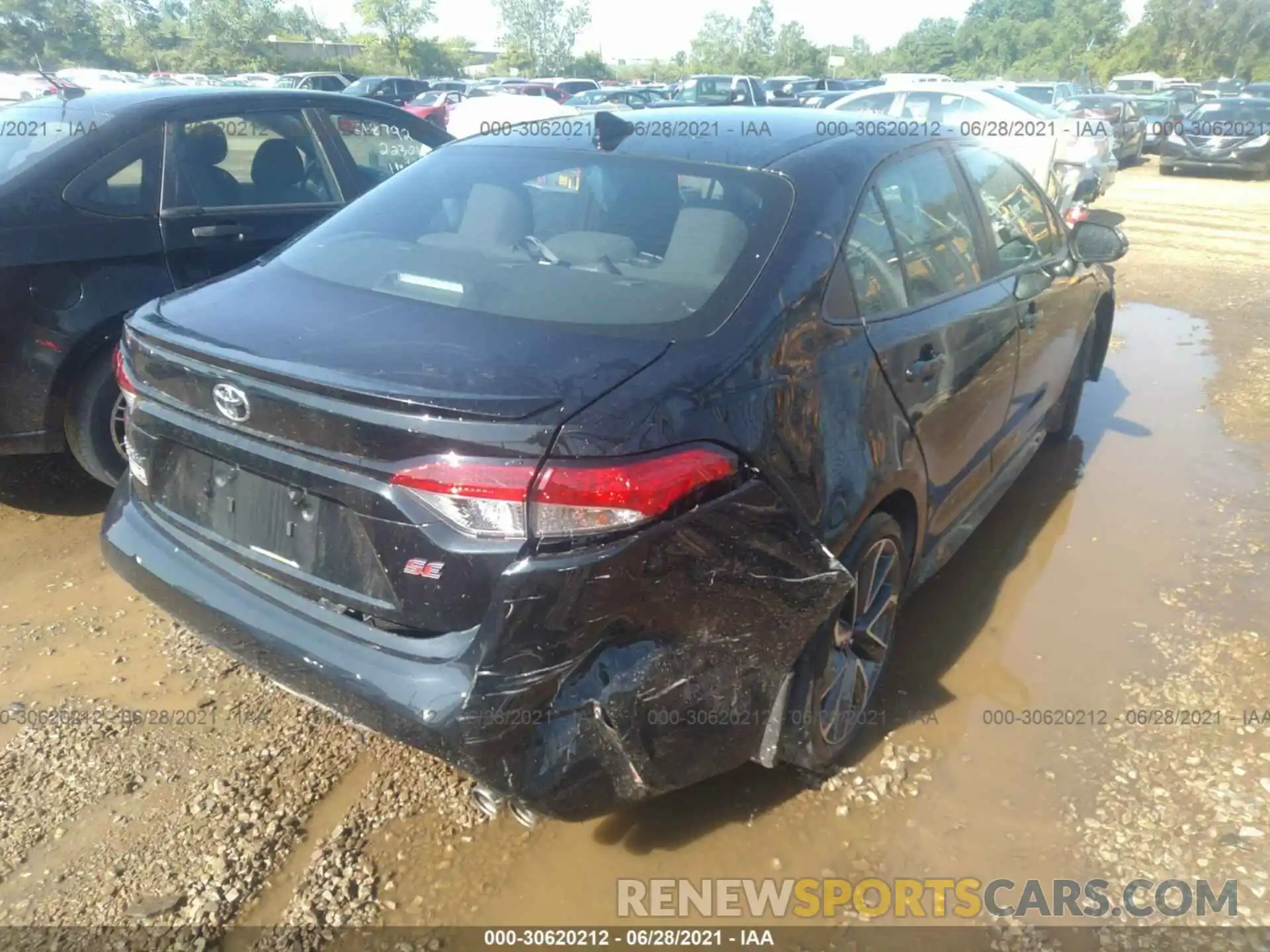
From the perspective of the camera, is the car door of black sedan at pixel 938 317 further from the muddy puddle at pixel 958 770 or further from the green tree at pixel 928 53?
the green tree at pixel 928 53

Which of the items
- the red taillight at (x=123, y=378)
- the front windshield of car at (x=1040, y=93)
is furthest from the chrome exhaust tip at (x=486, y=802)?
the front windshield of car at (x=1040, y=93)

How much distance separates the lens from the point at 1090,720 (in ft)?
9.73

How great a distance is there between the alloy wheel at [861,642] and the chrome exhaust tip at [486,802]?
851 mm

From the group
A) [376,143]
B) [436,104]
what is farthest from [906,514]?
[436,104]

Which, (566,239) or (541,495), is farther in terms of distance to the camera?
(566,239)

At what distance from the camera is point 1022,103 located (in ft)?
41.3

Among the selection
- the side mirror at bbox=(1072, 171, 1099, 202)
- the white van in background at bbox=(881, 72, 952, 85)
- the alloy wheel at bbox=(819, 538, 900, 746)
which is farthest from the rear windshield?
the white van in background at bbox=(881, 72, 952, 85)

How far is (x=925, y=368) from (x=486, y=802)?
1665mm

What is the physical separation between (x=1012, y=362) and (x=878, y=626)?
120 centimetres

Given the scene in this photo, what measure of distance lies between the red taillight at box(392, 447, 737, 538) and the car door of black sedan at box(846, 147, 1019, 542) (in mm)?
987

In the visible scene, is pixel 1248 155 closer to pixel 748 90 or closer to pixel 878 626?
pixel 748 90

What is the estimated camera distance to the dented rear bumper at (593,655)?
1.84m

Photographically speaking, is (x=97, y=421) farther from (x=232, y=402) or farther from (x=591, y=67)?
(x=591, y=67)

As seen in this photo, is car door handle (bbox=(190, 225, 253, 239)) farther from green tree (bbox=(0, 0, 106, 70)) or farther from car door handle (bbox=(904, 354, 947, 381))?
green tree (bbox=(0, 0, 106, 70))
